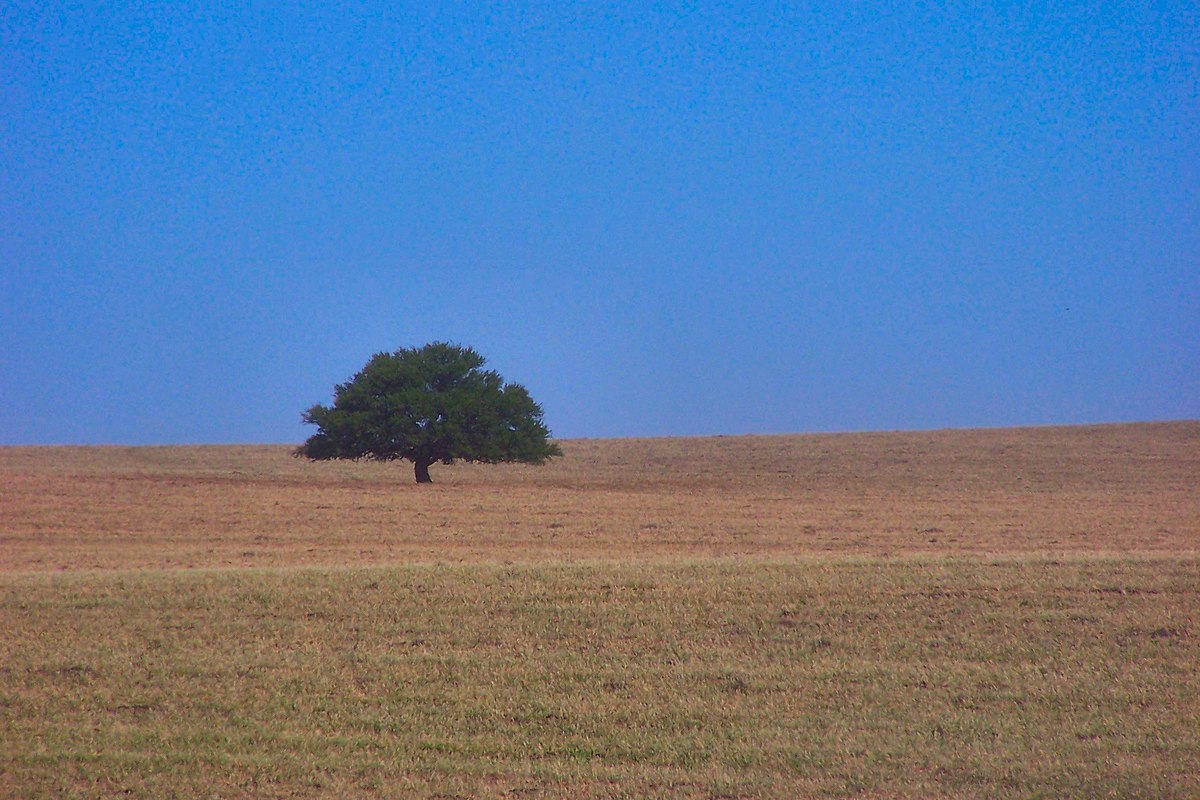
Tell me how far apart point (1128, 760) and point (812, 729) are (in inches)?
93.9

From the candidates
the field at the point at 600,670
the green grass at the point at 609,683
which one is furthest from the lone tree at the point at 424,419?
the green grass at the point at 609,683

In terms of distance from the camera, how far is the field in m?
8.08

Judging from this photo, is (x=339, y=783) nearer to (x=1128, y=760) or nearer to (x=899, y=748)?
(x=899, y=748)

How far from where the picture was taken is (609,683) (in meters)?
10.0

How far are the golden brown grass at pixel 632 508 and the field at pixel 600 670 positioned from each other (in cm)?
45

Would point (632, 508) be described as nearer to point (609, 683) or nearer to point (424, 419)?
point (424, 419)

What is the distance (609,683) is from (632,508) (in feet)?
61.5

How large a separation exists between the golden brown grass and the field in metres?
0.45

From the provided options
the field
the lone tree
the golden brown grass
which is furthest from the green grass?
the lone tree

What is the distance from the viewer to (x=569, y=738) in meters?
8.80

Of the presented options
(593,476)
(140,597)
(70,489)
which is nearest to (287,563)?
(140,597)

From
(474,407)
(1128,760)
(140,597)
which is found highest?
(474,407)

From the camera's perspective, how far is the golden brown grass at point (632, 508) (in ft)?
65.8

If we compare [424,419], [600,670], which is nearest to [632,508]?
[424,419]
